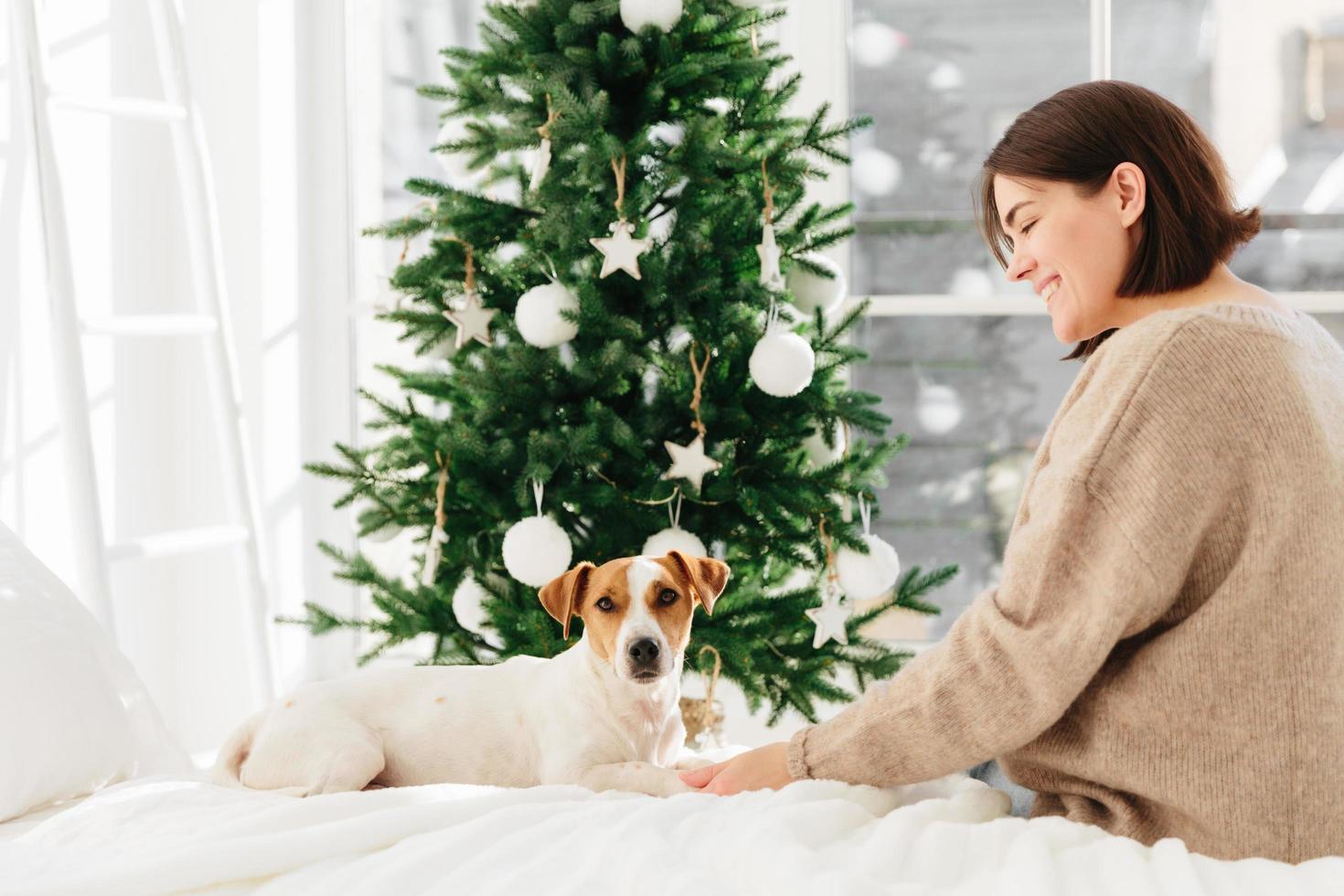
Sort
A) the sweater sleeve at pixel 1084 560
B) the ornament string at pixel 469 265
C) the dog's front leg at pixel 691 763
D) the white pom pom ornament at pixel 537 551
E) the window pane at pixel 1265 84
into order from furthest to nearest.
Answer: the window pane at pixel 1265 84 → the ornament string at pixel 469 265 → the white pom pom ornament at pixel 537 551 → the dog's front leg at pixel 691 763 → the sweater sleeve at pixel 1084 560

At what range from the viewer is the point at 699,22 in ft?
6.84

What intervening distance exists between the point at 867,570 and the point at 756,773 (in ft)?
2.84

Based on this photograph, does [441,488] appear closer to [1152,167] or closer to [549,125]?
[549,125]

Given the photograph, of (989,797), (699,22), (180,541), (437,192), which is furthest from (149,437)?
(989,797)

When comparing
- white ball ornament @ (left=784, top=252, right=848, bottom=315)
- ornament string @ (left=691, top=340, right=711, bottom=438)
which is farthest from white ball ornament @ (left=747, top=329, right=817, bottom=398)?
white ball ornament @ (left=784, top=252, right=848, bottom=315)

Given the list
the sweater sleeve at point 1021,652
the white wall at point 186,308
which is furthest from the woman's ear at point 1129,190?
the white wall at point 186,308

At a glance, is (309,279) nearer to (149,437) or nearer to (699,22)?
(149,437)

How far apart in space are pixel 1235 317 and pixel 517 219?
55.3 inches

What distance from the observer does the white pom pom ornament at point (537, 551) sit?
192 centimetres

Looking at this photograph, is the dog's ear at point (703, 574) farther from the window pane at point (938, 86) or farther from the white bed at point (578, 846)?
the window pane at point (938, 86)

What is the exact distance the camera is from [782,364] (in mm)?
1937

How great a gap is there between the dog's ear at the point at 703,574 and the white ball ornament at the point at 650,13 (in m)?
0.90

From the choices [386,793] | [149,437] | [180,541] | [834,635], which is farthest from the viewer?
[149,437]

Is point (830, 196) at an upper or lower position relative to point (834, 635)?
upper
